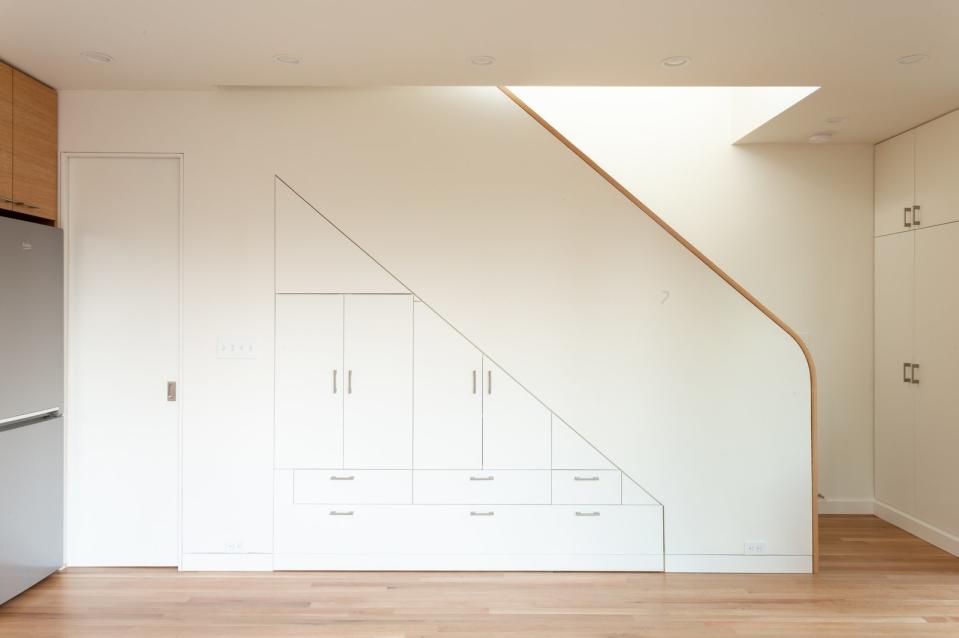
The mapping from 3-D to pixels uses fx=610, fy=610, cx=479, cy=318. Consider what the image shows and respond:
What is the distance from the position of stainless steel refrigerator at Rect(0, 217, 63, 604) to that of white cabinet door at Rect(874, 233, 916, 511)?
17.0 ft

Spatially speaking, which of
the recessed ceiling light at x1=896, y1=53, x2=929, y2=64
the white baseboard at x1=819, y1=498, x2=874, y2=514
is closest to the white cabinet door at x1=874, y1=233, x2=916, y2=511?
the white baseboard at x1=819, y1=498, x2=874, y2=514

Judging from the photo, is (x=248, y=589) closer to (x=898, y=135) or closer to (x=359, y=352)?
(x=359, y=352)

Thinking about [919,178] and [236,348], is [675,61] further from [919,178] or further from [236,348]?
[236,348]

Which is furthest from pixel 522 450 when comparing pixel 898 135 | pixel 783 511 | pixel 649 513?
pixel 898 135

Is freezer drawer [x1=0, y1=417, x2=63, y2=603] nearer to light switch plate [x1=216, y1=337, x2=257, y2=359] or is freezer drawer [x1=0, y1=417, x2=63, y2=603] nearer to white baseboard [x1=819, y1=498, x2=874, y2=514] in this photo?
light switch plate [x1=216, y1=337, x2=257, y2=359]

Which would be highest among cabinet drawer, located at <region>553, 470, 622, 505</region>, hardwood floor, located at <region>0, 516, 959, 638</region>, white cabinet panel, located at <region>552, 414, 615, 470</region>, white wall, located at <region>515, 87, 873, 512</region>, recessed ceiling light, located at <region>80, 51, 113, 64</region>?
recessed ceiling light, located at <region>80, 51, 113, 64</region>

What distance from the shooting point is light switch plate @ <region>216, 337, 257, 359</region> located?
11.3 ft

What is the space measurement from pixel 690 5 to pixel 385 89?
→ 1.73m

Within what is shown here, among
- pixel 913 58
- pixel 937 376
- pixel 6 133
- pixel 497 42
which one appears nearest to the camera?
pixel 497 42

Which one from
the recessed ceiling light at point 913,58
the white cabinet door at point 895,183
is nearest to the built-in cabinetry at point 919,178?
the white cabinet door at point 895,183

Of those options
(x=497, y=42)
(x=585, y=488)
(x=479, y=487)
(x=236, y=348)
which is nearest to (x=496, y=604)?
(x=479, y=487)

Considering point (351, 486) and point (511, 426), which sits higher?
point (511, 426)

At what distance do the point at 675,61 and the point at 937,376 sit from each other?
8.63 feet

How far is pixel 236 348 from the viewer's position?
3.44 metres
